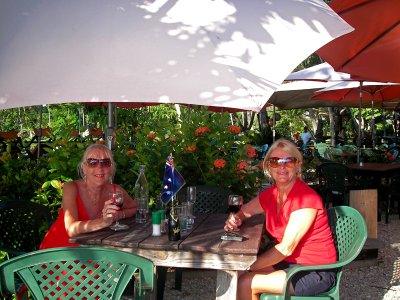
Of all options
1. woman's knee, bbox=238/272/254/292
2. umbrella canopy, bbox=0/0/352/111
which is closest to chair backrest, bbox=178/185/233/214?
woman's knee, bbox=238/272/254/292

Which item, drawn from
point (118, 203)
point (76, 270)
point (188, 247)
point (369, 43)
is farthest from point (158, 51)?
point (369, 43)

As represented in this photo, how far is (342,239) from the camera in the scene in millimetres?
2992

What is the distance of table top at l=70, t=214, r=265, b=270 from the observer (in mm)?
2320

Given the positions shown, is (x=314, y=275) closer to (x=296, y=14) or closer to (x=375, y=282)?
(x=296, y=14)

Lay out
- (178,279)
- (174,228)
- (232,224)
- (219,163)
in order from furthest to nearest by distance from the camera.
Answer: (219,163) < (178,279) < (232,224) < (174,228)

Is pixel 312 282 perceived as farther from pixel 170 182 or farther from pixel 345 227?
pixel 170 182

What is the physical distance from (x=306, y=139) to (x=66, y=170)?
13684 mm

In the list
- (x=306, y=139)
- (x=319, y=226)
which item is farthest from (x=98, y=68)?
(x=306, y=139)

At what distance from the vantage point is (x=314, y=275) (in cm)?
265

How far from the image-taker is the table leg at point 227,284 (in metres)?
2.38

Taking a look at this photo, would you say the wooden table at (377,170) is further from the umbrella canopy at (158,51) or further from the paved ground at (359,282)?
the umbrella canopy at (158,51)

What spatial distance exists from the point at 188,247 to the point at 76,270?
0.63 m

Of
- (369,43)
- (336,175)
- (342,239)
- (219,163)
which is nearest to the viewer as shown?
(342,239)

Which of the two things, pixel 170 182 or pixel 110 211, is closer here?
pixel 110 211
